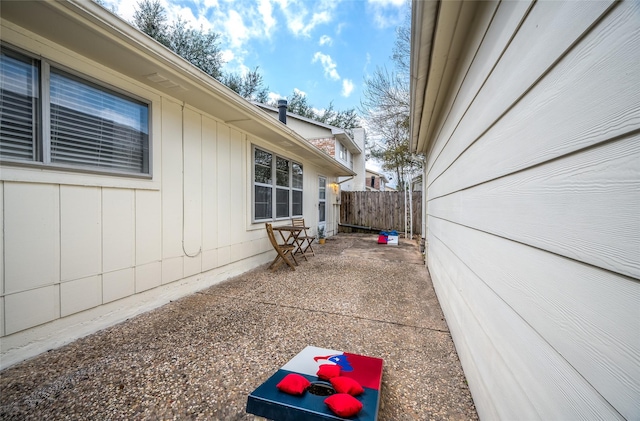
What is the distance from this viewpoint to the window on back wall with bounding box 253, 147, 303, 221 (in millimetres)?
5176

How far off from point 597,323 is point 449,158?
7.70ft

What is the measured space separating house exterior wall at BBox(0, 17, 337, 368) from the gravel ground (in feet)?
0.81

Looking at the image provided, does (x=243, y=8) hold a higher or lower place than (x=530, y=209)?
higher

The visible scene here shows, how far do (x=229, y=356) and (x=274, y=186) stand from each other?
4012 mm

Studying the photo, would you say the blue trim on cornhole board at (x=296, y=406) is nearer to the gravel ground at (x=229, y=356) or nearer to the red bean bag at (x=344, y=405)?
the red bean bag at (x=344, y=405)

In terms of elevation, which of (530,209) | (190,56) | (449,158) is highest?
(190,56)

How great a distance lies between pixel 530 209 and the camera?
0.98 m

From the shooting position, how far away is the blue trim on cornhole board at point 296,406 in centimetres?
122

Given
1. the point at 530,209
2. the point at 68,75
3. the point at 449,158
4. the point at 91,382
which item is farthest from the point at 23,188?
the point at 449,158

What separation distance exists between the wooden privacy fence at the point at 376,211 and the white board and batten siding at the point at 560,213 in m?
9.32

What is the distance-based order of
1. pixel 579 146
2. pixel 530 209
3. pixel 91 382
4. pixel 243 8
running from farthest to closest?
1. pixel 243 8
2. pixel 91 382
3. pixel 530 209
4. pixel 579 146

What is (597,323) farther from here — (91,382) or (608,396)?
(91,382)

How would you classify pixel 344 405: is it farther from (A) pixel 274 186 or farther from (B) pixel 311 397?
(A) pixel 274 186

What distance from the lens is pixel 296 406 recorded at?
4.14 ft
